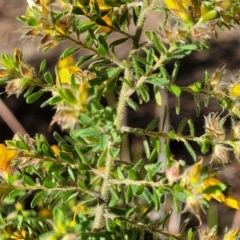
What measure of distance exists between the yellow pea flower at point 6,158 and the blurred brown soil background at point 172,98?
1.22 m

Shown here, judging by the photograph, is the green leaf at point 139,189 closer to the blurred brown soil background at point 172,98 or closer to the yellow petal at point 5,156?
the yellow petal at point 5,156

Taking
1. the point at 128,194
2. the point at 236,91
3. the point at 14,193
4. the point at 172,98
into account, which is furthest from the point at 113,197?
the point at 172,98

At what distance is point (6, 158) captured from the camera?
36.0 inches

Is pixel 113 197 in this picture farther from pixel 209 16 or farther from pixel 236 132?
pixel 209 16

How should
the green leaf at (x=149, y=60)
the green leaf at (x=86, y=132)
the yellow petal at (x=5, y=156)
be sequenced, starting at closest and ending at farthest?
1. the green leaf at (x=86, y=132)
2. the green leaf at (x=149, y=60)
3. the yellow petal at (x=5, y=156)

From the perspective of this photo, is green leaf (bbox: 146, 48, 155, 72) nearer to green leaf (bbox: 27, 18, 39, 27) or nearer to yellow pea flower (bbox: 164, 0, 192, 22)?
yellow pea flower (bbox: 164, 0, 192, 22)

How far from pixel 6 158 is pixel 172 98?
1847mm

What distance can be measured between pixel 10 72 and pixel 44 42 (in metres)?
0.08

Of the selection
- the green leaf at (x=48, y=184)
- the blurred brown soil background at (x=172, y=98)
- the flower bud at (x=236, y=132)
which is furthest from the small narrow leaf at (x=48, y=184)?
the blurred brown soil background at (x=172, y=98)

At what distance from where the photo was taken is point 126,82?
811mm

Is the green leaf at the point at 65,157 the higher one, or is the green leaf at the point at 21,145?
the green leaf at the point at 21,145

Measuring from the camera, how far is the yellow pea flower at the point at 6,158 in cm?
90

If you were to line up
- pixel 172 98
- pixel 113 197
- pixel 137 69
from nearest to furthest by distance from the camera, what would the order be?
pixel 137 69
pixel 113 197
pixel 172 98

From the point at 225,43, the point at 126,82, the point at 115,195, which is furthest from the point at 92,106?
the point at 225,43
